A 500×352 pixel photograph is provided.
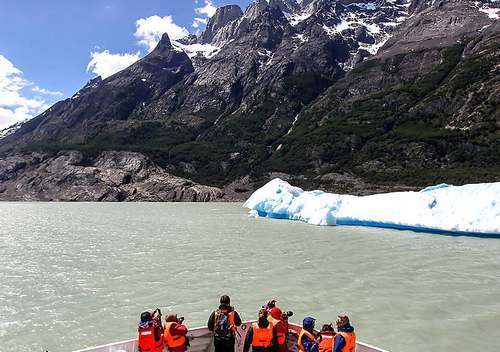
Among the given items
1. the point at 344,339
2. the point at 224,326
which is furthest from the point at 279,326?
the point at 344,339

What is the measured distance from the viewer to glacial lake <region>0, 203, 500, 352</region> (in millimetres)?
13602

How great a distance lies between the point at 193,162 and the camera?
178m

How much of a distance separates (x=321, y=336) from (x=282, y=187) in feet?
179

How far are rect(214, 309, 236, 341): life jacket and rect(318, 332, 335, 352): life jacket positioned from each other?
7.30 ft

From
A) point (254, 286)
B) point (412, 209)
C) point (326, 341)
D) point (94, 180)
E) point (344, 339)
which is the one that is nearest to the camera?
point (344, 339)

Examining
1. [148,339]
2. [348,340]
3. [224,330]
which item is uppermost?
[348,340]

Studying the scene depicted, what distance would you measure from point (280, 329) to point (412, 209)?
37883 millimetres

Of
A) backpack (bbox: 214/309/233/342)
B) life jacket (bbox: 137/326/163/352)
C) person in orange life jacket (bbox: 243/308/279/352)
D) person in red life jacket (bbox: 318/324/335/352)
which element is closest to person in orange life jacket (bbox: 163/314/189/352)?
life jacket (bbox: 137/326/163/352)

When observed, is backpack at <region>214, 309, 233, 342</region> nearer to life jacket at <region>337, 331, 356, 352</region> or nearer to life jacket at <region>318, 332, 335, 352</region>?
life jacket at <region>318, 332, 335, 352</region>

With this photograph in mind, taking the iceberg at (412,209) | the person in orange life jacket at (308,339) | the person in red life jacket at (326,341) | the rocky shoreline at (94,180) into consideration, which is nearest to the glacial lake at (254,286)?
the iceberg at (412,209)

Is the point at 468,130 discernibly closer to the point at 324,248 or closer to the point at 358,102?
the point at 358,102

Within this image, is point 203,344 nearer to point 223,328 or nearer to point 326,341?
point 223,328

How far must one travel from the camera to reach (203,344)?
35.5 ft

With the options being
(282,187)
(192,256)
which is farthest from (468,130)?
(192,256)
